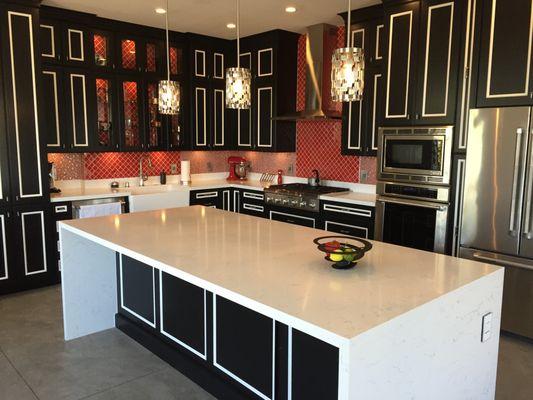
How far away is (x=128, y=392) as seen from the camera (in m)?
2.80

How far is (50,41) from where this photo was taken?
4.70m

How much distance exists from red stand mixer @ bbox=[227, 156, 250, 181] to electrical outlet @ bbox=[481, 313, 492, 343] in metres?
4.69

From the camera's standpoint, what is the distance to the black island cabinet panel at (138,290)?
3.27 m

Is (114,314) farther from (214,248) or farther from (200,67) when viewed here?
(200,67)

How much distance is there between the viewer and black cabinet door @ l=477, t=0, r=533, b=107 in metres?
3.32

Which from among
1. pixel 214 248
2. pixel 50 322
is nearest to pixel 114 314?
pixel 50 322

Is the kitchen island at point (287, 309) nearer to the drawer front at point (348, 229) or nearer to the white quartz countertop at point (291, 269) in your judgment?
the white quartz countertop at point (291, 269)

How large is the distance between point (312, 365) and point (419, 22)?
3.21 meters

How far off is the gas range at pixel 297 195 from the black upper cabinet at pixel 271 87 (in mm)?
644

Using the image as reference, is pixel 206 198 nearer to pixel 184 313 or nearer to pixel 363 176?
pixel 363 176

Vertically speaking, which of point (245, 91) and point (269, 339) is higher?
point (245, 91)

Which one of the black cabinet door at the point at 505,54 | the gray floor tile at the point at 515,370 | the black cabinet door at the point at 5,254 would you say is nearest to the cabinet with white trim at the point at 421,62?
the black cabinet door at the point at 505,54

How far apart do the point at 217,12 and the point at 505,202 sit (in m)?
3.32

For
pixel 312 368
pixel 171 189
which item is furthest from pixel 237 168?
pixel 312 368
